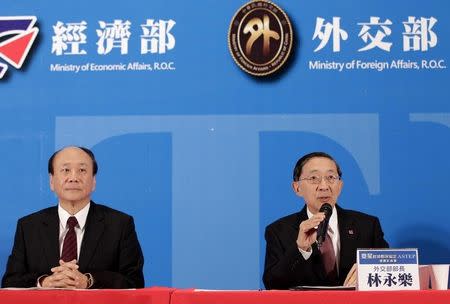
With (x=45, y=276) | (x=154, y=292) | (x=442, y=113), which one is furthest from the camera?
(x=442, y=113)

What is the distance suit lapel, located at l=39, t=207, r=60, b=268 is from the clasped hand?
0.24 meters

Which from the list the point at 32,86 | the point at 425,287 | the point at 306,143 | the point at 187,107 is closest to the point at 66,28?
the point at 32,86

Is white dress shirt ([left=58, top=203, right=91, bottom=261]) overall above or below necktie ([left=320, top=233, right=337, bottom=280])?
Result: above

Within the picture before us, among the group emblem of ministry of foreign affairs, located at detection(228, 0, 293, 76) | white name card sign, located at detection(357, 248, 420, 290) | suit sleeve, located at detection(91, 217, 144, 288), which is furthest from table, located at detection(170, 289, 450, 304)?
emblem of ministry of foreign affairs, located at detection(228, 0, 293, 76)

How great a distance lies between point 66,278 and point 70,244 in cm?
33

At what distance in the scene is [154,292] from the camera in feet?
7.18

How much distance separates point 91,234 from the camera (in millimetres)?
3035

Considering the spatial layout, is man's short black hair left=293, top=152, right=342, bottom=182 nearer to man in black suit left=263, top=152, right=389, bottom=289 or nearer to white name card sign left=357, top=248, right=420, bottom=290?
man in black suit left=263, top=152, right=389, bottom=289

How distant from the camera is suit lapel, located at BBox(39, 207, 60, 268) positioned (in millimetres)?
2998

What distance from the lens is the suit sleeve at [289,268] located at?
2852 mm

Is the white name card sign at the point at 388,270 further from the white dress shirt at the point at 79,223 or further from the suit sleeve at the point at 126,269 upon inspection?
the white dress shirt at the point at 79,223

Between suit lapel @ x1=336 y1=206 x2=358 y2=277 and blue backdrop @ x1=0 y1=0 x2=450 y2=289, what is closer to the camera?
suit lapel @ x1=336 y1=206 x2=358 y2=277

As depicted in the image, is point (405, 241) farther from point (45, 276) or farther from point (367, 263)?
point (45, 276)

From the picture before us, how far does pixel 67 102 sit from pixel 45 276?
98cm
